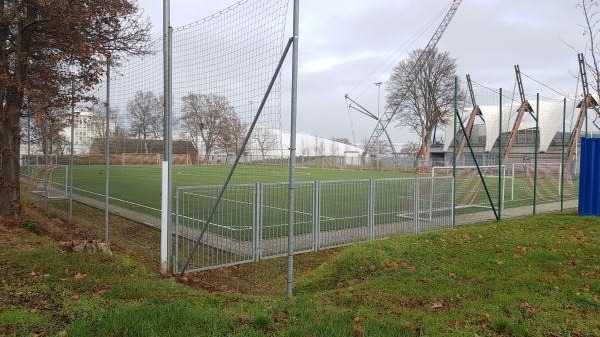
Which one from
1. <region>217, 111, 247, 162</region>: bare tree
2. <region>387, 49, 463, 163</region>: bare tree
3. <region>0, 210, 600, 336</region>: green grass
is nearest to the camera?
<region>0, 210, 600, 336</region>: green grass

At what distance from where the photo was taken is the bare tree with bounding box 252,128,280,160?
6402mm

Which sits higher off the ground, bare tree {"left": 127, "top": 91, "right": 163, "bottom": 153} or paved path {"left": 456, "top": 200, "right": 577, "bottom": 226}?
bare tree {"left": 127, "top": 91, "right": 163, "bottom": 153}

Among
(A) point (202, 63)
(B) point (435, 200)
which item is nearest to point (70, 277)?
(A) point (202, 63)

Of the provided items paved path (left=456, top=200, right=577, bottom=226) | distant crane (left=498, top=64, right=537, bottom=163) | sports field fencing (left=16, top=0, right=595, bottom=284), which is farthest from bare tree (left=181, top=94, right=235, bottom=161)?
distant crane (left=498, top=64, right=537, bottom=163)

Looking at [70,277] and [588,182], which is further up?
[588,182]

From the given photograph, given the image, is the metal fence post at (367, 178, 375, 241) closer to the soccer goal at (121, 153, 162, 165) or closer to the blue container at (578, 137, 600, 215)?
the soccer goal at (121, 153, 162, 165)

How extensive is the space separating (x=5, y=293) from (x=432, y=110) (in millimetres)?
46806

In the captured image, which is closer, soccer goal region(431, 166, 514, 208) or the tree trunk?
the tree trunk

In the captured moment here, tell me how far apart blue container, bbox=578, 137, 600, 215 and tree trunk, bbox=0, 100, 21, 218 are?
12842mm

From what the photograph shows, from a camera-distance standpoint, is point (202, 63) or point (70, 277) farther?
point (202, 63)

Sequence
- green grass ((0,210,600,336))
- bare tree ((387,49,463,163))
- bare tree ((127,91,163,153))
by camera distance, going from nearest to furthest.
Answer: green grass ((0,210,600,336)) < bare tree ((127,91,163,153)) < bare tree ((387,49,463,163))

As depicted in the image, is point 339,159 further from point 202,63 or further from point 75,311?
point 75,311

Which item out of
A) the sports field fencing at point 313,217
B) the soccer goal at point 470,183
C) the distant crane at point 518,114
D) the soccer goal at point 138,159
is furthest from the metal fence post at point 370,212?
the distant crane at point 518,114

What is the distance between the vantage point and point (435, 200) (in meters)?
11.1
